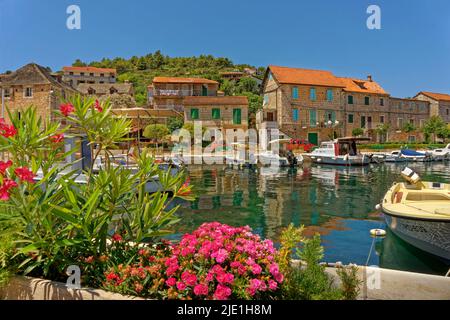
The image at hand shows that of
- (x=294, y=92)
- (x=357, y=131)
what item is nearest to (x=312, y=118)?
(x=294, y=92)

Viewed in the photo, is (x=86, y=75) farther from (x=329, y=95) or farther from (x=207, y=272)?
(x=207, y=272)

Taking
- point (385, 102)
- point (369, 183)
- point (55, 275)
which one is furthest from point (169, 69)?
point (55, 275)

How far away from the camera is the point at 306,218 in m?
11.9

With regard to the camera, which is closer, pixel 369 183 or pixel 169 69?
pixel 369 183

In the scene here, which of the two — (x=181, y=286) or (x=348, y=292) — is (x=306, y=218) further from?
(x=181, y=286)

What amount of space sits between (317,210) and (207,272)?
10.3 metres

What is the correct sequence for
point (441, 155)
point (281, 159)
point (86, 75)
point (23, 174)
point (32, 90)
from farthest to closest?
1. point (86, 75)
2. point (32, 90)
3. point (441, 155)
4. point (281, 159)
5. point (23, 174)

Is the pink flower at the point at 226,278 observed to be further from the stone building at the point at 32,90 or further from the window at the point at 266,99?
the window at the point at 266,99

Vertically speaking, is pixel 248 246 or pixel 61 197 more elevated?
pixel 61 197

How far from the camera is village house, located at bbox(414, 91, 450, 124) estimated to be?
53906 millimetres

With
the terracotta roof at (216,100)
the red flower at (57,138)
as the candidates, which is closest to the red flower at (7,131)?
the red flower at (57,138)

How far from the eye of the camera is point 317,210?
13.2m

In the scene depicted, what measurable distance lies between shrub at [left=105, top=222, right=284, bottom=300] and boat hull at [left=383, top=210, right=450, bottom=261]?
4826 mm

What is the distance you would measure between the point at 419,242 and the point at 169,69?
3928 inches
